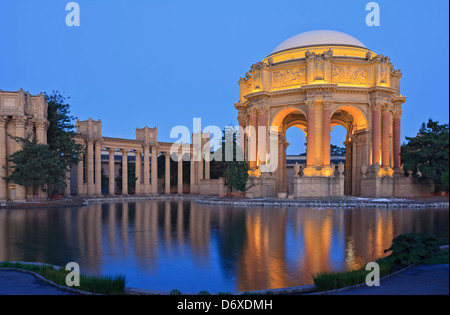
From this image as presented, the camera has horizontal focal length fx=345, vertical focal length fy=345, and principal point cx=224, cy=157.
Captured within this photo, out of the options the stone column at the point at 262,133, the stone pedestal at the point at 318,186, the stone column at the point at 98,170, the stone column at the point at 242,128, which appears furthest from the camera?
the stone column at the point at 242,128

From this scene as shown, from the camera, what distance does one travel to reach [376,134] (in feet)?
142

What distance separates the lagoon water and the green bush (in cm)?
104

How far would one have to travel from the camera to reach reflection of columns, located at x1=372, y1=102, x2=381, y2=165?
4288cm

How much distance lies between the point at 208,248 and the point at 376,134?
37.5 m

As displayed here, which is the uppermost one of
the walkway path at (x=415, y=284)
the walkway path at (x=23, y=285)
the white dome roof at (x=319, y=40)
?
the white dome roof at (x=319, y=40)

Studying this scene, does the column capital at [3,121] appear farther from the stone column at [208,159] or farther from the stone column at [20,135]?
the stone column at [208,159]

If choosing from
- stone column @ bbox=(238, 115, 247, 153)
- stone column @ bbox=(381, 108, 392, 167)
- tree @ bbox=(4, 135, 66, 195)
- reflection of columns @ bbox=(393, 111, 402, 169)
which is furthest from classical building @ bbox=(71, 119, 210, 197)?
reflection of columns @ bbox=(393, 111, 402, 169)

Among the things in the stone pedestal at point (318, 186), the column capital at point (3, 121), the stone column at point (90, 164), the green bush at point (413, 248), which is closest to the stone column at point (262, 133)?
the stone pedestal at point (318, 186)

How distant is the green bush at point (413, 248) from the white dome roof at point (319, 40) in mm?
41764

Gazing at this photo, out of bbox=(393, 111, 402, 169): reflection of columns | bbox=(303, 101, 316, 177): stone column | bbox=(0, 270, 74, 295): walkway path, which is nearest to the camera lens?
bbox=(0, 270, 74, 295): walkway path

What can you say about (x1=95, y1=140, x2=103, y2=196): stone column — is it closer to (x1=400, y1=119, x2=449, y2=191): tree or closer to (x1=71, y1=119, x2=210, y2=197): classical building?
(x1=71, y1=119, x2=210, y2=197): classical building

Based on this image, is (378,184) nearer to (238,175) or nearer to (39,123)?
(238,175)

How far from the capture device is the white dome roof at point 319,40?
4669 centimetres

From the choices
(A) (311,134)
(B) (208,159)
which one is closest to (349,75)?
(A) (311,134)
